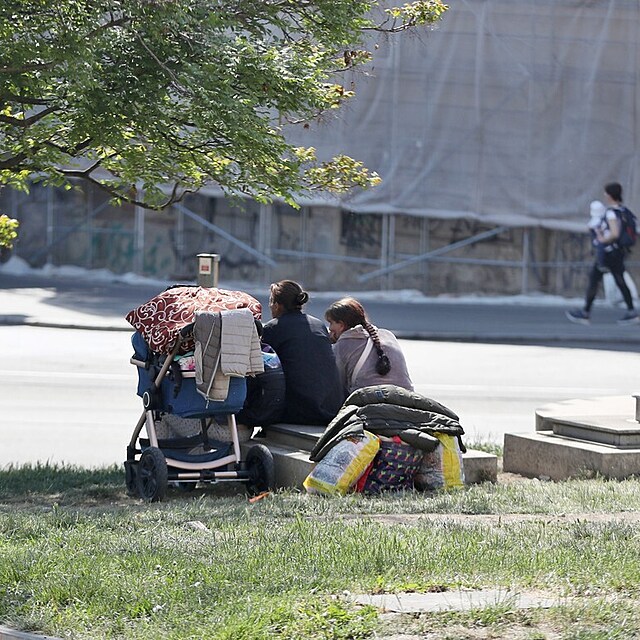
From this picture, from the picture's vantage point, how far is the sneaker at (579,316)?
76.8 feet

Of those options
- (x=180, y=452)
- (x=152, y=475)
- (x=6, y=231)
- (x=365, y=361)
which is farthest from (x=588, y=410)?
(x=6, y=231)

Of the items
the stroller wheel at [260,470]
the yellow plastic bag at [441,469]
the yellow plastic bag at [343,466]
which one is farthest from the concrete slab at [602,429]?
the stroller wheel at [260,470]

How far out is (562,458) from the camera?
361 inches

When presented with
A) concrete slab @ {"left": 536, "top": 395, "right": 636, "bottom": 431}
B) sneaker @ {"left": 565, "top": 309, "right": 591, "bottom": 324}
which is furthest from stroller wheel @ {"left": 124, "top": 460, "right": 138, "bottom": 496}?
sneaker @ {"left": 565, "top": 309, "right": 591, "bottom": 324}

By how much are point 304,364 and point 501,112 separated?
1790cm

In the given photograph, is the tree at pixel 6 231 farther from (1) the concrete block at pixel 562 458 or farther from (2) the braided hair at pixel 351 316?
(1) the concrete block at pixel 562 458

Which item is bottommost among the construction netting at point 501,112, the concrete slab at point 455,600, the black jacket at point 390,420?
the concrete slab at point 455,600

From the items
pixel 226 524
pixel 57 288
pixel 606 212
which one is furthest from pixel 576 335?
pixel 226 524

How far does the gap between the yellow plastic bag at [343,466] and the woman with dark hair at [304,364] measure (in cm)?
125

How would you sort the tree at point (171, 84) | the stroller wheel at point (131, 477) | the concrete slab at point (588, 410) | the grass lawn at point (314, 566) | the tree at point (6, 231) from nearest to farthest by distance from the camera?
1. the grass lawn at point (314, 566)
2. the tree at point (171, 84)
3. the stroller wheel at point (131, 477)
4. the concrete slab at point (588, 410)
5. the tree at point (6, 231)

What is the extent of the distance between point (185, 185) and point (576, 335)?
12818 mm

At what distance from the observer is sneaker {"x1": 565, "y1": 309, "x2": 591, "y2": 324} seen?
2342 centimetres

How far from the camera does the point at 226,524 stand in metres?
6.51

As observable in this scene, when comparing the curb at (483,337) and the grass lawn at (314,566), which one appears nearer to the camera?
the grass lawn at (314,566)
